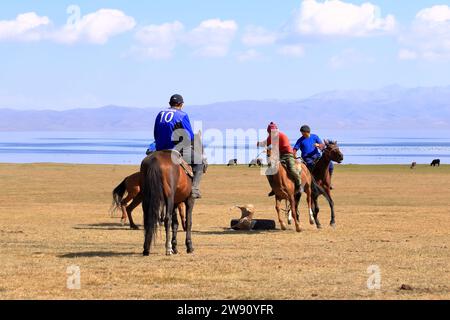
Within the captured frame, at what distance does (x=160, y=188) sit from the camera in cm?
1597

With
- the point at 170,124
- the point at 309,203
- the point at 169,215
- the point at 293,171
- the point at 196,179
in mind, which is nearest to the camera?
the point at 169,215

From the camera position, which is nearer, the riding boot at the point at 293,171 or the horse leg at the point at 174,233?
the horse leg at the point at 174,233

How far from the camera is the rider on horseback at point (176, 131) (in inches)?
650

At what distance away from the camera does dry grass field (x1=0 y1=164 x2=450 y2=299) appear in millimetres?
12367

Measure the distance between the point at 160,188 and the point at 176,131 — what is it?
1.24 meters

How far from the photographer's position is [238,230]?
22250mm

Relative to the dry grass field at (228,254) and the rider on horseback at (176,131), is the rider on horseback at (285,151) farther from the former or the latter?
the rider on horseback at (176,131)

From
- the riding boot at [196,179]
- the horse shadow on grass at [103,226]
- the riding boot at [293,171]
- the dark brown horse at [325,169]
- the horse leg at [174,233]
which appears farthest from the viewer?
the dark brown horse at [325,169]

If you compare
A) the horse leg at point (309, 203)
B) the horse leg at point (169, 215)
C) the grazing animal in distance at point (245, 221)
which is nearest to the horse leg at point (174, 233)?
the horse leg at point (169, 215)

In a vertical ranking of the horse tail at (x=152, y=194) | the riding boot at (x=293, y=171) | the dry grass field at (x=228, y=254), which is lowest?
the dry grass field at (x=228, y=254)

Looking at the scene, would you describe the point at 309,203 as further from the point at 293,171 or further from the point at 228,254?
the point at 228,254

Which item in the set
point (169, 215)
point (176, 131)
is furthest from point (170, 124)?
point (169, 215)

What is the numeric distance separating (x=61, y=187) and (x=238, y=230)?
21432mm

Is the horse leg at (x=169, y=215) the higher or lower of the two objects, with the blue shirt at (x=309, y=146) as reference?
lower
